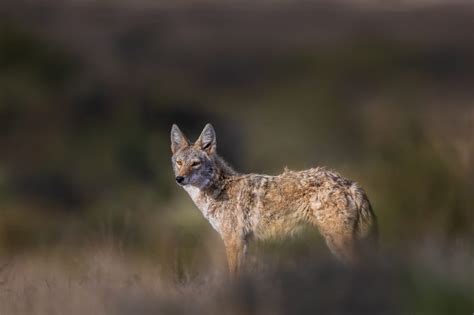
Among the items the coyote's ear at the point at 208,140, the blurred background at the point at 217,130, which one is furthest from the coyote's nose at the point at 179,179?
the blurred background at the point at 217,130

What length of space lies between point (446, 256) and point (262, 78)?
3883cm

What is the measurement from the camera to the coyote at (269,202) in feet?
36.4

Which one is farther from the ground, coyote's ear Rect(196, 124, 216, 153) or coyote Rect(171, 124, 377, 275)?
coyote's ear Rect(196, 124, 216, 153)

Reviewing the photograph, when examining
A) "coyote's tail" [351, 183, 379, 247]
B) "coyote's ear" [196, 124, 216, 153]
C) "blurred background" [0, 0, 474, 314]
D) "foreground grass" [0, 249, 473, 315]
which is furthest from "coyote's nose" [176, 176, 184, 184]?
"foreground grass" [0, 249, 473, 315]

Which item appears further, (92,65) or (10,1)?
(10,1)

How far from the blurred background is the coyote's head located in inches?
30.4

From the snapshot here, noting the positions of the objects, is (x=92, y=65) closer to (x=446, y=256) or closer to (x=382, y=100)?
(x=382, y=100)

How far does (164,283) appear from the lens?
32.8 ft

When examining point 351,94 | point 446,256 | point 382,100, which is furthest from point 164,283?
point 351,94

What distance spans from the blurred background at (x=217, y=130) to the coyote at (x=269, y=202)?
22 centimetres

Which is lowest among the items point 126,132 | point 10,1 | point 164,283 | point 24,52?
point 164,283

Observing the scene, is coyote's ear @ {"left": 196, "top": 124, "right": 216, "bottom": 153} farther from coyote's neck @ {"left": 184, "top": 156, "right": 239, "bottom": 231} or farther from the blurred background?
the blurred background

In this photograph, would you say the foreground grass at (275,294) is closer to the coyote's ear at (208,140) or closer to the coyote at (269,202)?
the coyote at (269,202)

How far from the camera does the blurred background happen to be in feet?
33.0
